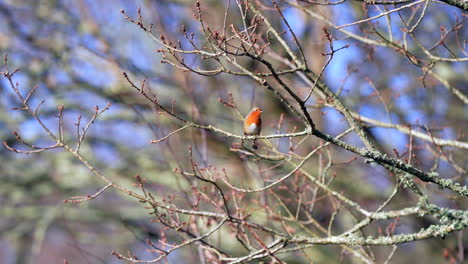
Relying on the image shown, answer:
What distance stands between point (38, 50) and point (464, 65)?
233 inches

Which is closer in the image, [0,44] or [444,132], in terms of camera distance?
[444,132]

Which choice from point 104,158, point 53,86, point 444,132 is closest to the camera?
point 444,132

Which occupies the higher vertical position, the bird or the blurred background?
the blurred background

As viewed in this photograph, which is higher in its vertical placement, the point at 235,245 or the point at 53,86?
the point at 53,86

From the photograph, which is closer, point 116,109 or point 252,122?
point 252,122

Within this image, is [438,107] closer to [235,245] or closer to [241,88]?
[241,88]

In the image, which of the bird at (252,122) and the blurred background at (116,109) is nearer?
the bird at (252,122)

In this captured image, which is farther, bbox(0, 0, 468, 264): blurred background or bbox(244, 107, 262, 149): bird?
bbox(0, 0, 468, 264): blurred background

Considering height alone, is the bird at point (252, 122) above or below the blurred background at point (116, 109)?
below

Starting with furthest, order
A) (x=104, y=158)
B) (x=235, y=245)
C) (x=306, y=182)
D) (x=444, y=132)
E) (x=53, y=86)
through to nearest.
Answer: (x=104, y=158), (x=53, y=86), (x=235, y=245), (x=444, y=132), (x=306, y=182)

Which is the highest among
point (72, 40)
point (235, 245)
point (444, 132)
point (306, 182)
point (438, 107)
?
point (72, 40)

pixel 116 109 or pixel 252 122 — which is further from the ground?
pixel 116 109

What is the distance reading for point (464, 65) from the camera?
7.02 metres

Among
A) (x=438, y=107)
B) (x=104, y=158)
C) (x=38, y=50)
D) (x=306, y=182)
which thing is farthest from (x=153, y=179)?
(x=438, y=107)
